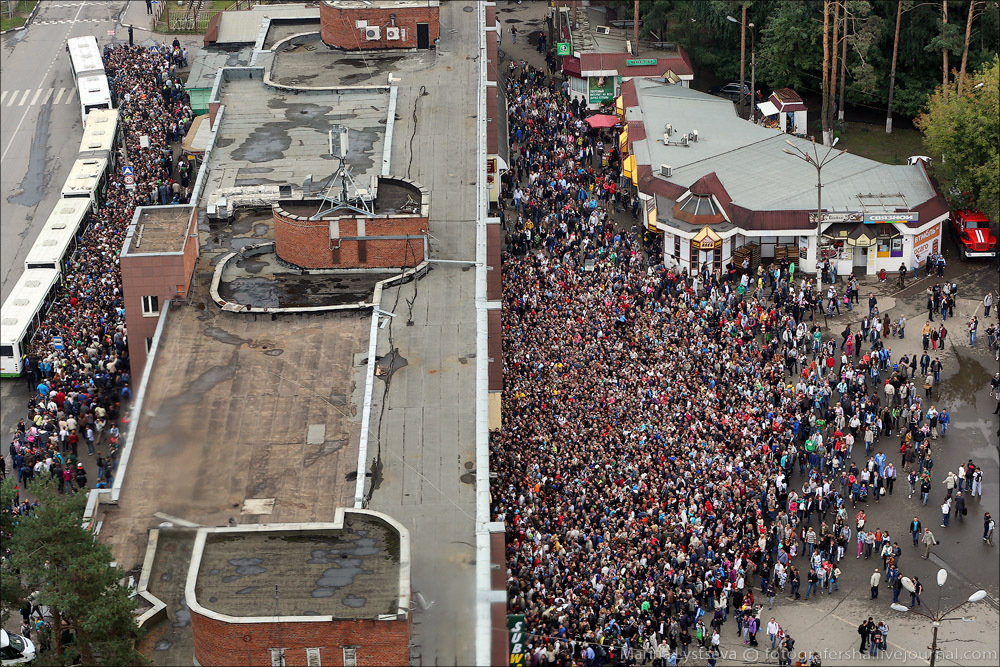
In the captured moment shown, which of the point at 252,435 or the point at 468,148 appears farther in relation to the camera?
the point at 468,148

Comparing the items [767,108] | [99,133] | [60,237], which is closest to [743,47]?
[767,108]

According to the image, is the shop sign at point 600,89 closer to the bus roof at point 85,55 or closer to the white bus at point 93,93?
the white bus at point 93,93

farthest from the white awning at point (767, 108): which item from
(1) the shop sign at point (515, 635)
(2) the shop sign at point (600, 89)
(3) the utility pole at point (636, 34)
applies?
(1) the shop sign at point (515, 635)

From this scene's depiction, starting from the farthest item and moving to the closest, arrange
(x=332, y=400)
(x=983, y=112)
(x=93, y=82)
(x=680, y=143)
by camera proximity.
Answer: (x=93, y=82) → (x=680, y=143) → (x=983, y=112) → (x=332, y=400)

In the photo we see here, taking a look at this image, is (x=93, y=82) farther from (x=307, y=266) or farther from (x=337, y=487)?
(x=337, y=487)

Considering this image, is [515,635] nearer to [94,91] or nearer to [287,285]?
[287,285]

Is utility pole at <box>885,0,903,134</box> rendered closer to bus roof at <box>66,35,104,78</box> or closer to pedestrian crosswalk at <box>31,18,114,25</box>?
bus roof at <box>66,35,104,78</box>

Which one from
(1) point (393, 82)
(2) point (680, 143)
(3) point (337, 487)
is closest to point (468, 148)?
(1) point (393, 82)
